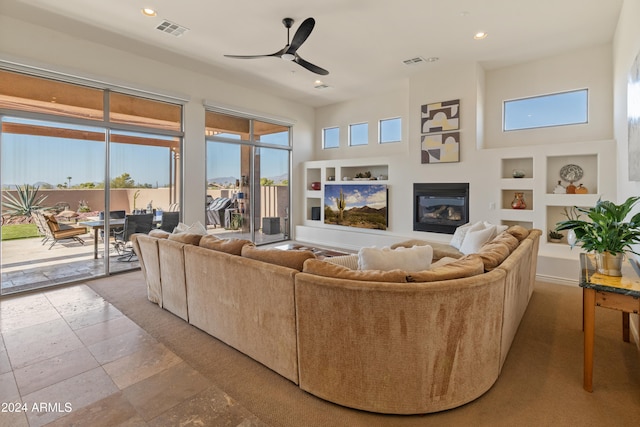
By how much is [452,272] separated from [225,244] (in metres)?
1.81

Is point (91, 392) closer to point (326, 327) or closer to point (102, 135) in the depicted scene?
point (326, 327)

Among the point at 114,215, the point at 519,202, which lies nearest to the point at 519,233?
the point at 519,202

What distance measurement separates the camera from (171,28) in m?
4.21

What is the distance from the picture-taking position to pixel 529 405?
1.93 m

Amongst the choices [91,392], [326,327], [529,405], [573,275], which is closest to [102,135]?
[91,392]

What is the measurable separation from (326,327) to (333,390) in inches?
15.7

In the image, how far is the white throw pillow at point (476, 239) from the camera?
155 inches

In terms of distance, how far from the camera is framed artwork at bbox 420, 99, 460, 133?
5594 mm

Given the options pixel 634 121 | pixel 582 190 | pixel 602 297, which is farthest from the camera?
pixel 582 190

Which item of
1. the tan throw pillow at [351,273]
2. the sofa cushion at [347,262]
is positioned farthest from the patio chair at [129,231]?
the tan throw pillow at [351,273]

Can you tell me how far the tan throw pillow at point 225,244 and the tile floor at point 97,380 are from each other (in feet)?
2.95

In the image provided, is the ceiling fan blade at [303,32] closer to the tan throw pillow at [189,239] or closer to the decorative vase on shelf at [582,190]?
the tan throw pillow at [189,239]

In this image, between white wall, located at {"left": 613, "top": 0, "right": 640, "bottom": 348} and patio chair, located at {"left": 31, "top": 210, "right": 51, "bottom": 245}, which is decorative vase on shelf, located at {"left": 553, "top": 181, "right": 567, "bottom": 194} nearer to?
white wall, located at {"left": 613, "top": 0, "right": 640, "bottom": 348}

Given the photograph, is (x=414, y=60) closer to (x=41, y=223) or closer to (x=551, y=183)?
(x=551, y=183)
